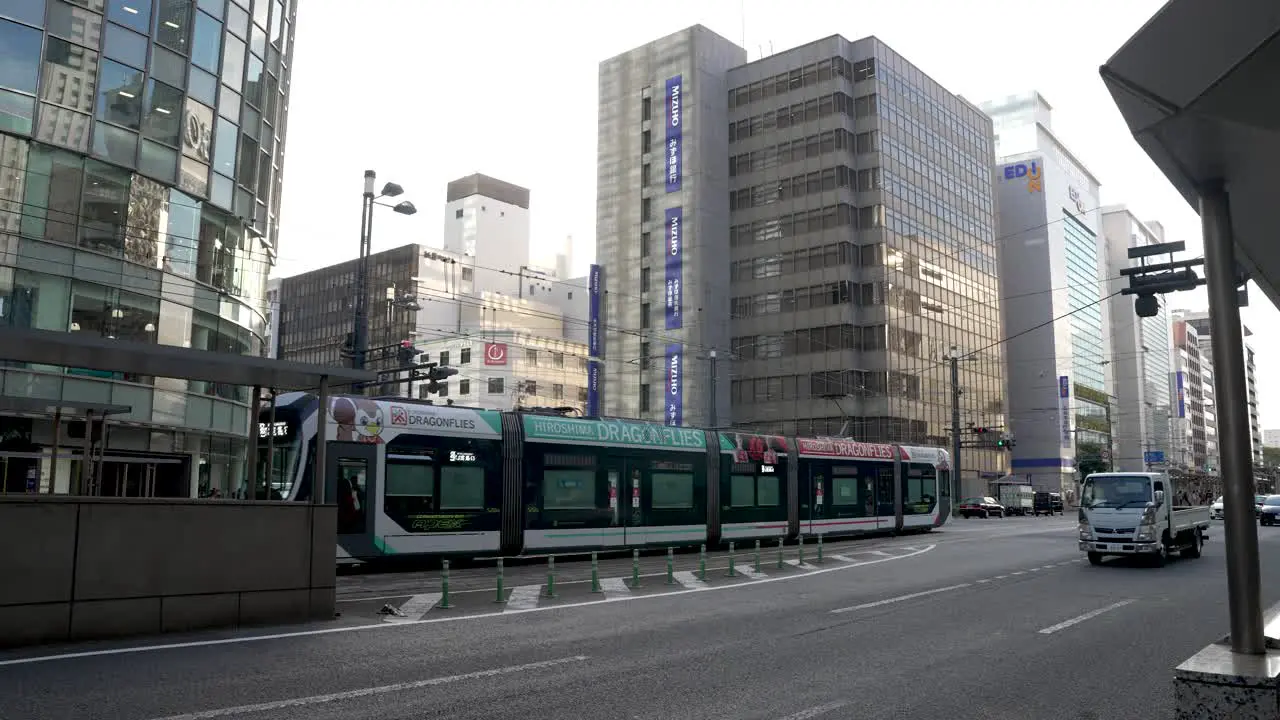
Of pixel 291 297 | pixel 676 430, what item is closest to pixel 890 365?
pixel 676 430

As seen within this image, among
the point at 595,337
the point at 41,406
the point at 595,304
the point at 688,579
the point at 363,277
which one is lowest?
the point at 688,579

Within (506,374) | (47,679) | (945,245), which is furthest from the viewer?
(506,374)

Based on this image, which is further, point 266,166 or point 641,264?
point 641,264

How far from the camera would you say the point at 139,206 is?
2864 cm

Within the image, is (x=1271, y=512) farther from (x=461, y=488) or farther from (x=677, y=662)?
(x=677, y=662)

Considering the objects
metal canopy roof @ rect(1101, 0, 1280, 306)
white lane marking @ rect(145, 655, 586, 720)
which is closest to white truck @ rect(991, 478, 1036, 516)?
white lane marking @ rect(145, 655, 586, 720)

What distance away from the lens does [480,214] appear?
126375 millimetres

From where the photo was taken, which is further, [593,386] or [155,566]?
[593,386]

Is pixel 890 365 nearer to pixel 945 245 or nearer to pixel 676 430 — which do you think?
pixel 945 245

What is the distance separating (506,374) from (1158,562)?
262 ft

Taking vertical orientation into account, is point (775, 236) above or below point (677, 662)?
above

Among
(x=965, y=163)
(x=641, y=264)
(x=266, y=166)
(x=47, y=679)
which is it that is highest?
(x=965, y=163)

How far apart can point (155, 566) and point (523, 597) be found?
19.2 ft

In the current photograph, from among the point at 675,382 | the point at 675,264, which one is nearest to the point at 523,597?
the point at 675,382
